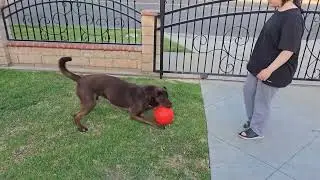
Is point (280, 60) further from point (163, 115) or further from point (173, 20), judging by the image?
point (173, 20)

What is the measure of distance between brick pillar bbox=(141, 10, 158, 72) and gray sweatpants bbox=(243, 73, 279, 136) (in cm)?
211

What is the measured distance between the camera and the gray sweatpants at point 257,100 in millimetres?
3801

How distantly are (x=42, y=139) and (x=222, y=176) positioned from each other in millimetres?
2279

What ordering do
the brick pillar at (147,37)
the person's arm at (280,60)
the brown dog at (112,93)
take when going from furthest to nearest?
the brick pillar at (147,37) → the brown dog at (112,93) → the person's arm at (280,60)

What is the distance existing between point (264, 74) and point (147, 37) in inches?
101

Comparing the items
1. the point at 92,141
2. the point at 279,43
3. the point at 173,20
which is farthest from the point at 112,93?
the point at 173,20

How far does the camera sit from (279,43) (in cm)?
334

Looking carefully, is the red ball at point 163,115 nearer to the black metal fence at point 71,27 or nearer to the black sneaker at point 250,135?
the black sneaker at point 250,135

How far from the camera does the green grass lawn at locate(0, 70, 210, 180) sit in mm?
3682

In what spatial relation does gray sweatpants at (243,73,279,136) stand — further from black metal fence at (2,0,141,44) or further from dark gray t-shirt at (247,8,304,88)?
black metal fence at (2,0,141,44)

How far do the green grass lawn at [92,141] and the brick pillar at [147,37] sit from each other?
824mm

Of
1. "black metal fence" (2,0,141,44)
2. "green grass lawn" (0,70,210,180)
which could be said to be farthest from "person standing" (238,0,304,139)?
"black metal fence" (2,0,141,44)

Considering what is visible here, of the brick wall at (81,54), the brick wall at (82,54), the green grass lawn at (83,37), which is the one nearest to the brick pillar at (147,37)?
the brick wall at (82,54)

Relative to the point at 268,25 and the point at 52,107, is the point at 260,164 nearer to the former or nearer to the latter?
the point at 268,25
